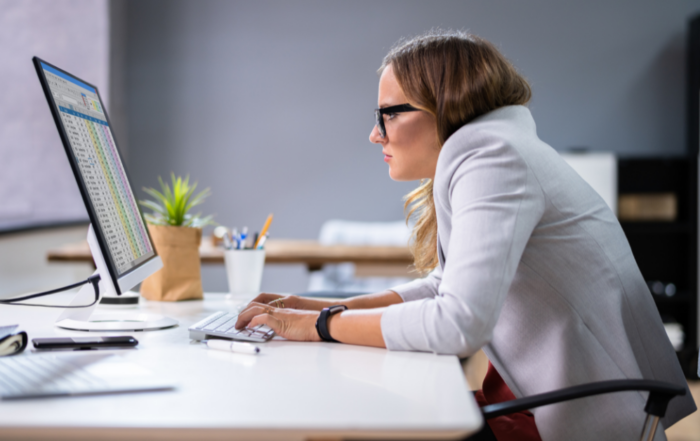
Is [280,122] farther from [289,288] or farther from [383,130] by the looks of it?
[383,130]

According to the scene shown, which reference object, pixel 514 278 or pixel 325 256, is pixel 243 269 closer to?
pixel 514 278

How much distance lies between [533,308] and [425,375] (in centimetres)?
32

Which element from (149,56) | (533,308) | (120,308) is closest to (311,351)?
(533,308)

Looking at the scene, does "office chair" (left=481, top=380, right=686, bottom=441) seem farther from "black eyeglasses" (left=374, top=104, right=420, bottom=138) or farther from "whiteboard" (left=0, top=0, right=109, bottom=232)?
"whiteboard" (left=0, top=0, right=109, bottom=232)

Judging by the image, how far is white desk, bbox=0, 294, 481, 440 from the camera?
22.3 inches

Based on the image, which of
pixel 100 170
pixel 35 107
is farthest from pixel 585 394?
pixel 35 107

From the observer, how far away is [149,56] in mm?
4520

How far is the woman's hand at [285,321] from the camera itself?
0.97 m

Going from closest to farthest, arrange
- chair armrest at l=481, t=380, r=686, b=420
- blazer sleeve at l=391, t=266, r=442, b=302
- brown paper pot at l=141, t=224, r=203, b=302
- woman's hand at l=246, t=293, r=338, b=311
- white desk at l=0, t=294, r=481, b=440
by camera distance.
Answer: white desk at l=0, t=294, r=481, b=440 < chair armrest at l=481, t=380, r=686, b=420 < woman's hand at l=246, t=293, r=338, b=311 < blazer sleeve at l=391, t=266, r=442, b=302 < brown paper pot at l=141, t=224, r=203, b=302

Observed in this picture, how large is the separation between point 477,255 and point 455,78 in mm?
397

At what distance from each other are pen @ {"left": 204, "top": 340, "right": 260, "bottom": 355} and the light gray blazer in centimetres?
21

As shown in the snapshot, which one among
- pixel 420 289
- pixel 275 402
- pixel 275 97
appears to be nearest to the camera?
pixel 275 402

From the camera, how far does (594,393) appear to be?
2.64ft

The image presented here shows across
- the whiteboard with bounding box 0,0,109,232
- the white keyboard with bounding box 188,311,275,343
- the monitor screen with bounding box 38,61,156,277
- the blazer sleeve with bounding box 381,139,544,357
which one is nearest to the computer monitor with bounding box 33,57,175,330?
the monitor screen with bounding box 38,61,156,277
